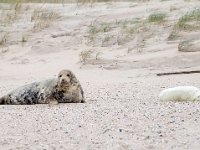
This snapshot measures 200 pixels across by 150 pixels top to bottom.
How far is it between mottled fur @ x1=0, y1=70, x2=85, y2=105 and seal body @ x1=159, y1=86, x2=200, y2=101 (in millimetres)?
1079

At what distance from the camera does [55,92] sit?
27.3 feet

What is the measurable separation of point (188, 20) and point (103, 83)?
459 centimetres

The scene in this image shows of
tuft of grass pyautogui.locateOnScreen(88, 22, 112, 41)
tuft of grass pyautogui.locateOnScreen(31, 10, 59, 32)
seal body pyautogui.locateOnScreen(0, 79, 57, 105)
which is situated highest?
tuft of grass pyautogui.locateOnScreen(31, 10, 59, 32)

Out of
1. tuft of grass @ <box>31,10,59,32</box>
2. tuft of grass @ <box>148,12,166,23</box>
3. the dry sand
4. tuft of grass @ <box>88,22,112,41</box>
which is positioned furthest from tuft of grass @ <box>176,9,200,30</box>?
tuft of grass @ <box>31,10,59,32</box>

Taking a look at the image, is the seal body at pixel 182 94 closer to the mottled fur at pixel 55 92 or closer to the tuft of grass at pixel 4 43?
the mottled fur at pixel 55 92

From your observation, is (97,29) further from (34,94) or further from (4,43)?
(34,94)

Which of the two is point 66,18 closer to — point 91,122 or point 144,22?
point 144,22

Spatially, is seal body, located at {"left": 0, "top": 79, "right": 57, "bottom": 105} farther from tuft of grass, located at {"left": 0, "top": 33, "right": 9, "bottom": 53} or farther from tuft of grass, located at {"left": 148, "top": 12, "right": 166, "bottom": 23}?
tuft of grass, located at {"left": 148, "top": 12, "right": 166, "bottom": 23}

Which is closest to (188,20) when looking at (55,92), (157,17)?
(157,17)

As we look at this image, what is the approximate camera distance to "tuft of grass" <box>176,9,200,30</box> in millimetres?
13966

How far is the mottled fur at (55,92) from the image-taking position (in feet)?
27.2

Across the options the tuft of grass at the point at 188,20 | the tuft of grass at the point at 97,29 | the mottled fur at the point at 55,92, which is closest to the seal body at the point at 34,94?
the mottled fur at the point at 55,92

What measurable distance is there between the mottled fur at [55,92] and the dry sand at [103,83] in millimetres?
218

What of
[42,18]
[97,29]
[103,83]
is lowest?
[103,83]
